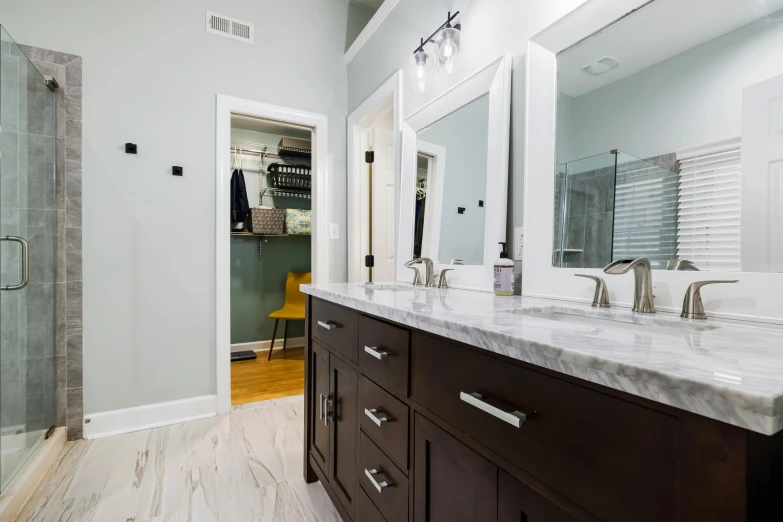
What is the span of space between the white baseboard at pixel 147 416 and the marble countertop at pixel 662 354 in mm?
2046

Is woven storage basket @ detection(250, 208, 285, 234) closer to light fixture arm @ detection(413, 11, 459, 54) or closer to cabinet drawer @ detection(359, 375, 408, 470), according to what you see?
light fixture arm @ detection(413, 11, 459, 54)

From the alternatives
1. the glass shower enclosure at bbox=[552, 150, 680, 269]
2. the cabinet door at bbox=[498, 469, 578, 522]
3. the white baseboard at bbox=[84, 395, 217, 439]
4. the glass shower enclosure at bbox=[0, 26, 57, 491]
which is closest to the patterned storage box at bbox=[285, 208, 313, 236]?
the white baseboard at bbox=[84, 395, 217, 439]

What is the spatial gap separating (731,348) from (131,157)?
2739 millimetres

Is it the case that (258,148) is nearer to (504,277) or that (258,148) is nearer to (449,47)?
(449,47)

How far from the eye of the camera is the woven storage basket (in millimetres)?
3836

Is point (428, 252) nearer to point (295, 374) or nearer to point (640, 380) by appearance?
point (640, 380)

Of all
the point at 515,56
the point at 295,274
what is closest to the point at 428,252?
the point at 515,56

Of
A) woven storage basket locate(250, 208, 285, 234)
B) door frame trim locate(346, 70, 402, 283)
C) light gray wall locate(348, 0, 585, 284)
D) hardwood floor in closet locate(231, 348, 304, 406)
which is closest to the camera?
light gray wall locate(348, 0, 585, 284)

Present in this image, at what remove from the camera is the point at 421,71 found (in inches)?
76.9

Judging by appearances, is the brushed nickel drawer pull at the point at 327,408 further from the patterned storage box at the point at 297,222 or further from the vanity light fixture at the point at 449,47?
the patterned storage box at the point at 297,222

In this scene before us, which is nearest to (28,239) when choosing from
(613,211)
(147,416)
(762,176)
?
(147,416)

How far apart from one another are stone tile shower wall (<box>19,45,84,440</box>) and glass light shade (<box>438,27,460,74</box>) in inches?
78.6

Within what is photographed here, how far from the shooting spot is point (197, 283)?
2.43 meters

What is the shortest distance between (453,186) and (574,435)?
1.37 metres
